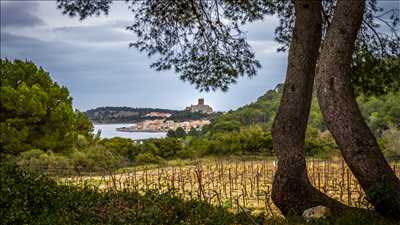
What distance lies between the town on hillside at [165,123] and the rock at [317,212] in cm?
1824

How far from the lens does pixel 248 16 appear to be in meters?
6.32

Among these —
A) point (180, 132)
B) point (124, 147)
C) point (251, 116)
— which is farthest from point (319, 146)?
point (251, 116)

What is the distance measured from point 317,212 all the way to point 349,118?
0.84 m

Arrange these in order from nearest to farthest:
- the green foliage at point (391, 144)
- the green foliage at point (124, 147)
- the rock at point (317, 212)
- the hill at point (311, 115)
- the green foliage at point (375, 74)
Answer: the rock at point (317, 212) < the green foliage at point (375, 74) < the green foliage at point (391, 144) < the green foliage at point (124, 147) < the hill at point (311, 115)

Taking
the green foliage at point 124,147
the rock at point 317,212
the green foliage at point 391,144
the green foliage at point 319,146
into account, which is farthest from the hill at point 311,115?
the rock at point 317,212

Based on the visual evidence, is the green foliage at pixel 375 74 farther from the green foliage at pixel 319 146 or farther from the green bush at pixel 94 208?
the green foliage at pixel 319 146

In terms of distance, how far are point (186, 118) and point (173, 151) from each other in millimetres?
9324

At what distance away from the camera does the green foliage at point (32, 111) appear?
17562mm

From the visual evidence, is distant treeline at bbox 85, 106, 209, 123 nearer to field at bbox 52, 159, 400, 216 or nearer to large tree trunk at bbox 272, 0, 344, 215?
field at bbox 52, 159, 400, 216

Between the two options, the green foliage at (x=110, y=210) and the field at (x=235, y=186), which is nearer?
the green foliage at (x=110, y=210)

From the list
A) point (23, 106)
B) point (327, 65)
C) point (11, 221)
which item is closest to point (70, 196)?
point (11, 221)

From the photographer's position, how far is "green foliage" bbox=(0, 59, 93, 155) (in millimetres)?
17562

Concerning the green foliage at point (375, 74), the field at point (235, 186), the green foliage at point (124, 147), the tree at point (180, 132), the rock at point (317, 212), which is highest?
the green foliage at point (375, 74)

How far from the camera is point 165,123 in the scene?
85.6 feet
